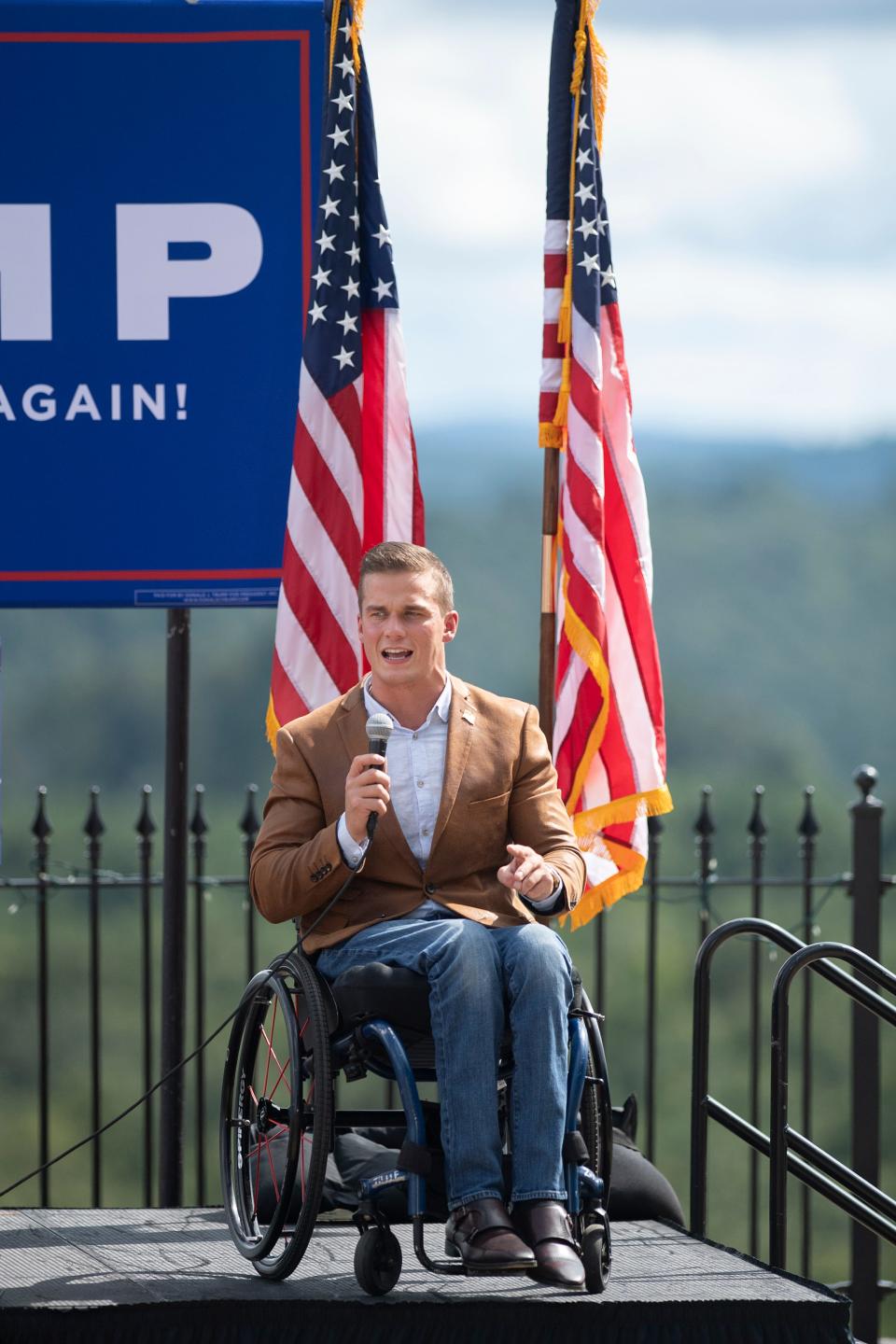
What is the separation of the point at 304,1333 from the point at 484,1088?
0.54 m

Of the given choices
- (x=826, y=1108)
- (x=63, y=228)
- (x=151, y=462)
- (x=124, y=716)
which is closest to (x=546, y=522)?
(x=151, y=462)

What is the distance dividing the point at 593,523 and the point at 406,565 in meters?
1.22

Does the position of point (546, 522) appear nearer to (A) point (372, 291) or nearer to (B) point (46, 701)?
(A) point (372, 291)

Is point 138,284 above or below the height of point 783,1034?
above

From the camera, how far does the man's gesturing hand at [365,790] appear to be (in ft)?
10.3

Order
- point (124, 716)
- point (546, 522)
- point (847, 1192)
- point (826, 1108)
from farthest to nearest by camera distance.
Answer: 1. point (124, 716)
2. point (826, 1108)
3. point (546, 522)
4. point (847, 1192)

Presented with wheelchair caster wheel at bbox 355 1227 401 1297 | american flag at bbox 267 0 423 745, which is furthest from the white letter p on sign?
wheelchair caster wheel at bbox 355 1227 401 1297

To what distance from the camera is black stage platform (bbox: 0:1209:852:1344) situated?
10.1ft

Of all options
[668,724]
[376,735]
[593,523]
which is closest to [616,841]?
[593,523]

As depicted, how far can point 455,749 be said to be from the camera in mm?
3443

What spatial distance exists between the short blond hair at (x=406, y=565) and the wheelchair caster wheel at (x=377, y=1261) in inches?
46.5

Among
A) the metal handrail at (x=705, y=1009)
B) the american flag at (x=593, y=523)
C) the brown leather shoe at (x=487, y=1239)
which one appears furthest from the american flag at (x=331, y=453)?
the brown leather shoe at (x=487, y=1239)

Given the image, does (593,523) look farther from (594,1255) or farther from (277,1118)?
(594,1255)

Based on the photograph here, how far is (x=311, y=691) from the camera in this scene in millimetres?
4520
